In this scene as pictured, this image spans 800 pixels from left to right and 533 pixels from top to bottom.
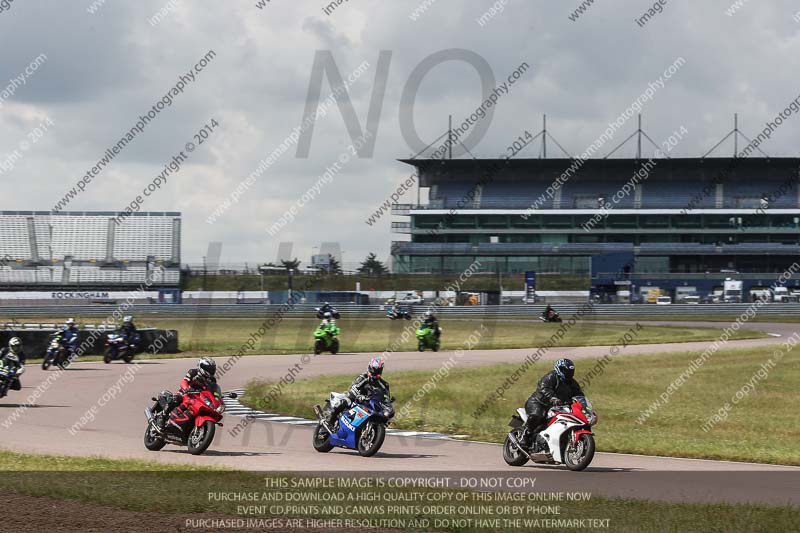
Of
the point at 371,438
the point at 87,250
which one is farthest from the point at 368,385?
the point at 87,250

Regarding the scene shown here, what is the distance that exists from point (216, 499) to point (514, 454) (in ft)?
17.5

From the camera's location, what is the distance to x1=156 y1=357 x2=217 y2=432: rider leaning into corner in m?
15.8

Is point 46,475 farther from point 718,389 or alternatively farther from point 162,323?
point 162,323

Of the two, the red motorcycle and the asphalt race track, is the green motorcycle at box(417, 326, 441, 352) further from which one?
the red motorcycle

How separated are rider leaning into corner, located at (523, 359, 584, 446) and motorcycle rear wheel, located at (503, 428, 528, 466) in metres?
0.17

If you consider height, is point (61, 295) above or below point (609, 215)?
below

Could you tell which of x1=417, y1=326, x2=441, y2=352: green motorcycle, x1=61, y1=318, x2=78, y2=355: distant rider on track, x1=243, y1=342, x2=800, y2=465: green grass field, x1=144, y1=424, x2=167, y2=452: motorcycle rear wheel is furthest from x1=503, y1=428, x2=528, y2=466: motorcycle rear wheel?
x1=417, y1=326, x2=441, y2=352: green motorcycle

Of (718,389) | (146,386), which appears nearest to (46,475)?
(146,386)

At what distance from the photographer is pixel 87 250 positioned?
9200cm

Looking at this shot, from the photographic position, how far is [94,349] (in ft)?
132

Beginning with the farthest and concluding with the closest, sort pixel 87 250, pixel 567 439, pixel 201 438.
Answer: pixel 87 250, pixel 201 438, pixel 567 439

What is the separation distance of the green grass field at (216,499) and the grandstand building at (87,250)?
7403 cm

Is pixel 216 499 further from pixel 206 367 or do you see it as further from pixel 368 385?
pixel 368 385

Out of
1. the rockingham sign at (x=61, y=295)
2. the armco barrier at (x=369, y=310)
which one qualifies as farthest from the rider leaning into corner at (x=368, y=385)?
the rockingham sign at (x=61, y=295)
